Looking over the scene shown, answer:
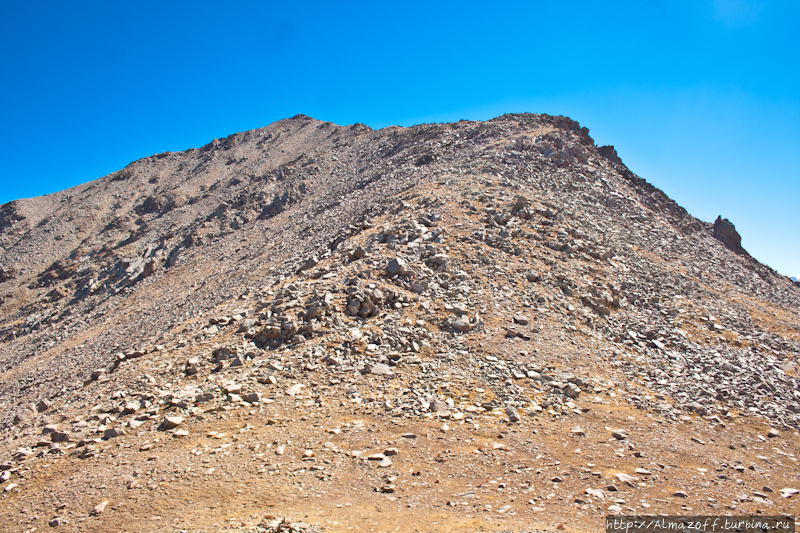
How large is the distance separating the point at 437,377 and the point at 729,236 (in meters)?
31.1

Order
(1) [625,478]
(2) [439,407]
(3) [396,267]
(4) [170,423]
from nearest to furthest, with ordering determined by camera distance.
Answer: (1) [625,478] → (4) [170,423] → (2) [439,407] → (3) [396,267]

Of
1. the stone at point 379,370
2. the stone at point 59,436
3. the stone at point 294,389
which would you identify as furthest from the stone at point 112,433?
the stone at point 379,370

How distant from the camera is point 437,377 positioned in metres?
10.8

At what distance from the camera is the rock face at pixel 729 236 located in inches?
1177

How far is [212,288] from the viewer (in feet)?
72.5

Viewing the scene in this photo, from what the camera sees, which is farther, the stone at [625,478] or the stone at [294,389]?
the stone at [294,389]

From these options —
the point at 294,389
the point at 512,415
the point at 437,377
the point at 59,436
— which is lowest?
the point at 59,436

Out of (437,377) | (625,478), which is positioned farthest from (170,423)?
(625,478)

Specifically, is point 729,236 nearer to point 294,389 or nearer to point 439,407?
point 439,407

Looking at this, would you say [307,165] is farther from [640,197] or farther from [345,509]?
[345,509]

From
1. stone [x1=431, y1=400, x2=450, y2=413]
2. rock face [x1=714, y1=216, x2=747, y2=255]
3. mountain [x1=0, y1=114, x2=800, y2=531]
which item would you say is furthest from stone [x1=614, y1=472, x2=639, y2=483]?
rock face [x1=714, y1=216, x2=747, y2=255]

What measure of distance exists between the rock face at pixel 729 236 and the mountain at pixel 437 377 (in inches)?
72.4

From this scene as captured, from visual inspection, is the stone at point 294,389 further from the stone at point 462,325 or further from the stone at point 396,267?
the stone at point 396,267

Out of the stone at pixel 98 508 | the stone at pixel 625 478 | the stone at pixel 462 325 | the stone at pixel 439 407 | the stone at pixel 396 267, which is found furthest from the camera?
the stone at pixel 396 267
